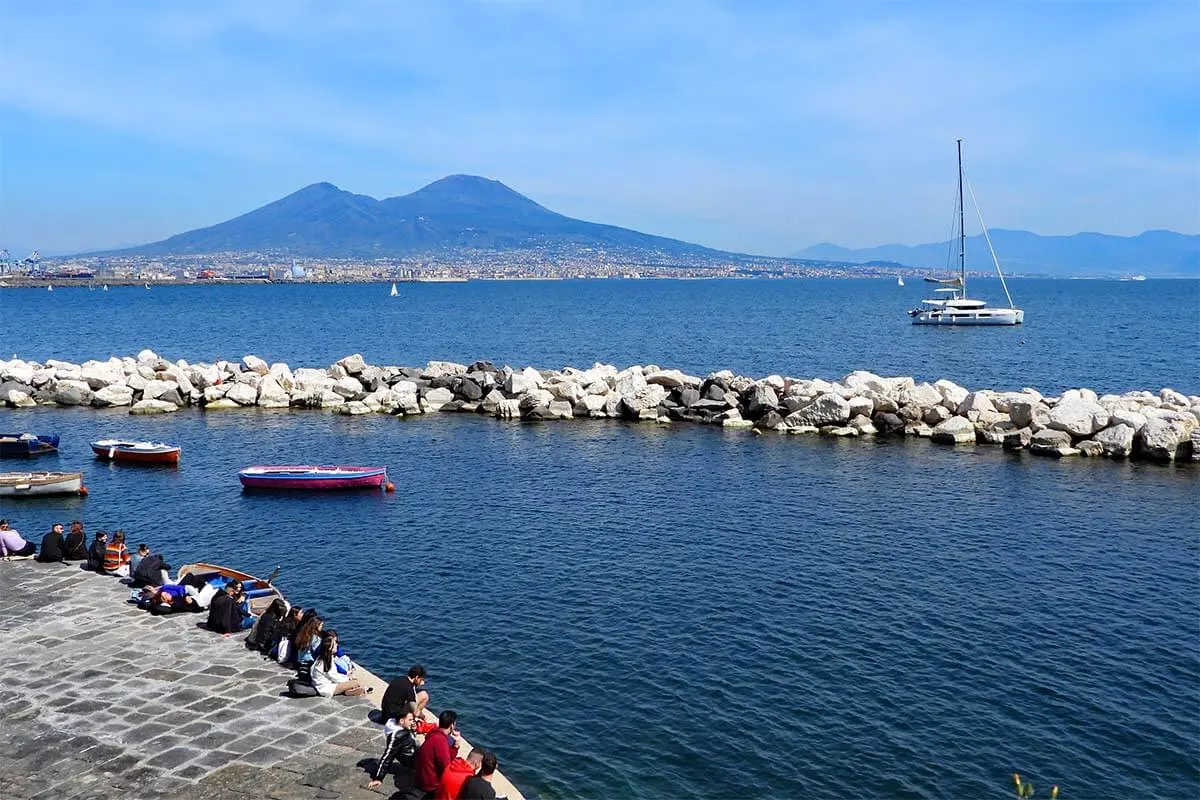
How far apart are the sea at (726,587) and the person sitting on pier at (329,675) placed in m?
2.61

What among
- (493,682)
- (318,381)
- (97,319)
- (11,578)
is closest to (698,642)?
(493,682)

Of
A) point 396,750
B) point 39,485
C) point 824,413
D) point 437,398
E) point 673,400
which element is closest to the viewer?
point 396,750

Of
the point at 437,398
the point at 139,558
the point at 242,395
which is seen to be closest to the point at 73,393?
the point at 242,395

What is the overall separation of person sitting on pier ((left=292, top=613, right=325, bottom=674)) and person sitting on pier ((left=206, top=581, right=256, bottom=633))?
8.56ft

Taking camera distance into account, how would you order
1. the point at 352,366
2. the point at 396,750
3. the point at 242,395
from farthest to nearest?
the point at 352,366 → the point at 242,395 → the point at 396,750

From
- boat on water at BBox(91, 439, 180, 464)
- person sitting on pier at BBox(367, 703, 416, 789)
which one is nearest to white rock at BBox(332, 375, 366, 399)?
boat on water at BBox(91, 439, 180, 464)

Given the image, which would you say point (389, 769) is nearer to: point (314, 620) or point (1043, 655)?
point (314, 620)

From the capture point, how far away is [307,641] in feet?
61.7

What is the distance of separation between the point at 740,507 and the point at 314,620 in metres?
19.7

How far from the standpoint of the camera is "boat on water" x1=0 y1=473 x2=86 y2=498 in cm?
3716

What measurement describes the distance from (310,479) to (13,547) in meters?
12.9

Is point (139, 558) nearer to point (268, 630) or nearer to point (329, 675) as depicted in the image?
point (268, 630)

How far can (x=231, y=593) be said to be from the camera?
21.3 meters

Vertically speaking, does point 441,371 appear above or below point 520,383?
above
